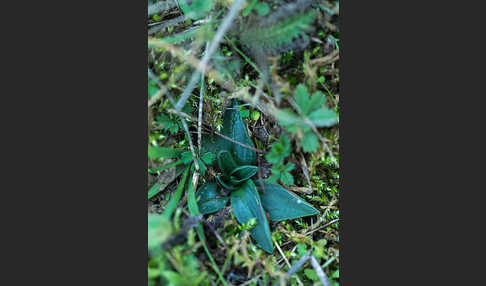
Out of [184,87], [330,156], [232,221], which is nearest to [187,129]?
[184,87]

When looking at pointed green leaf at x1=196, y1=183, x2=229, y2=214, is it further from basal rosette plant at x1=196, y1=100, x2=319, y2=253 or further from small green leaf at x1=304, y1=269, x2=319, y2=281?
small green leaf at x1=304, y1=269, x2=319, y2=281

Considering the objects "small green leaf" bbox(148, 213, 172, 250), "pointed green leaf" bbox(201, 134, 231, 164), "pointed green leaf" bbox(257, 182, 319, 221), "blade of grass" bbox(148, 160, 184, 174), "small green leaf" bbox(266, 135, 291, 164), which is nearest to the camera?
"small green leaf" bbox(148, 213, 172, 250)

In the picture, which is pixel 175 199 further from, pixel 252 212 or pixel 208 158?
pixel 252 212

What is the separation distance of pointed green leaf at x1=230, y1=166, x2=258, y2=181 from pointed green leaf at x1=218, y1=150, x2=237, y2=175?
33 mm

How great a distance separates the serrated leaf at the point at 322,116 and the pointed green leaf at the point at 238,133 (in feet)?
1.65

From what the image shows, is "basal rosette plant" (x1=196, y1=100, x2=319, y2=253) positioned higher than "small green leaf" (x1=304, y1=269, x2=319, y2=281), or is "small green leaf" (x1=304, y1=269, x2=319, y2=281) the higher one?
"basal rosette plant" (x1=196, y1=100, x2=319, y2=253)

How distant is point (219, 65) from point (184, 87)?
0.76 ft

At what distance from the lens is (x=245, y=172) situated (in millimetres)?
2297

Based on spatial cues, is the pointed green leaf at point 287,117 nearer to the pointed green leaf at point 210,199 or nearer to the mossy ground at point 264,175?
the mossy ground at point 264,175

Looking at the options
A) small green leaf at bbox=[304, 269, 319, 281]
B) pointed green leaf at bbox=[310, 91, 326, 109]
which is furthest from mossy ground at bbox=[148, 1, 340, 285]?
pointed green leaf at bbox=[310, 91, 326, 109]

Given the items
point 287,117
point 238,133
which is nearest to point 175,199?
point 238,133

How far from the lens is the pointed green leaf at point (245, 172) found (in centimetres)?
228

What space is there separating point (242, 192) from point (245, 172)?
0.12m

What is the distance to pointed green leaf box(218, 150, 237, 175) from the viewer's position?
229 centimetres
